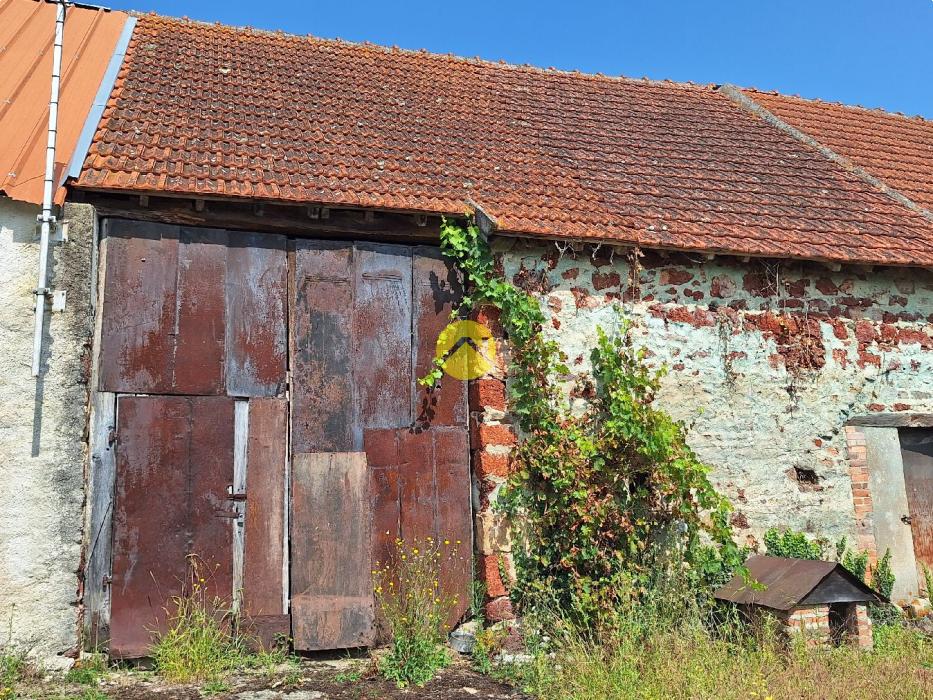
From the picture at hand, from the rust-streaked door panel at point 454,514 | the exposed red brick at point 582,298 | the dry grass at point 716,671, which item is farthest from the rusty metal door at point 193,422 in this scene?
the exposed red brick at point 582,298

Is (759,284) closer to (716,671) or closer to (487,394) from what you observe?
(487,394)

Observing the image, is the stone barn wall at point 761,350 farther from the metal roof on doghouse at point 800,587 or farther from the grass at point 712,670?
the grass at point 712,670

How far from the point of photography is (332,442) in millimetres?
5637

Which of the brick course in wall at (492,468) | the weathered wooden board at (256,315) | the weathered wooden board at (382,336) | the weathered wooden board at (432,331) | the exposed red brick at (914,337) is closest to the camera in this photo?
the weathered wooden board at (256,315)

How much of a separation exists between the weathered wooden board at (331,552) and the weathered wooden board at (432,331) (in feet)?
2.12

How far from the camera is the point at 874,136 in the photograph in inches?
387

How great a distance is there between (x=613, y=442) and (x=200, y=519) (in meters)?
3.07

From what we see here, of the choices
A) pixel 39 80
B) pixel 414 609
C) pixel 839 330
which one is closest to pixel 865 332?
pixel 839 330

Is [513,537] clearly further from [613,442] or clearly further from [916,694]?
[916,694]

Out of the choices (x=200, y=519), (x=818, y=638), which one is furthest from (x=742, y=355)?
(x=200, y=519)

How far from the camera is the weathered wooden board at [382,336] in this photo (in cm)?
579

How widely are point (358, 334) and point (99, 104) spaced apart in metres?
2.88

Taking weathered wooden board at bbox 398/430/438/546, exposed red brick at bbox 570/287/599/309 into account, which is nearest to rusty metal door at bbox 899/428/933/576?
exposed red brick at bbox 570/287/599/309

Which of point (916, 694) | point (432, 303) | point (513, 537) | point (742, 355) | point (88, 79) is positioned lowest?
point (916, 694)
